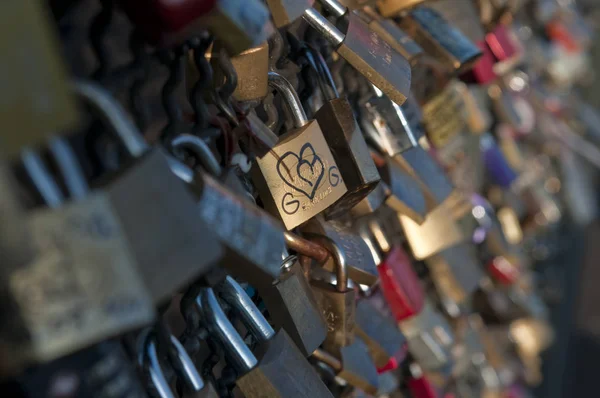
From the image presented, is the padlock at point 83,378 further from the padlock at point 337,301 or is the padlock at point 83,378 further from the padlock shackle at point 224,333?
the padlock at point 337,301

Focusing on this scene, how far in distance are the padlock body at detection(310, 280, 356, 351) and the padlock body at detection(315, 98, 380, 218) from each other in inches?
4.2

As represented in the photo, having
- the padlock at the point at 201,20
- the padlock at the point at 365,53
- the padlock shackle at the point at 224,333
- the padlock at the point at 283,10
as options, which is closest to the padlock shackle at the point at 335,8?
the padlock at the point at 365,53

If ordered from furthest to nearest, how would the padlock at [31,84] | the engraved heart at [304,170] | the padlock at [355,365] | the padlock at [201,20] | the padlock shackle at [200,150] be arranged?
the padlock at [355,365] → the engraved heart at [304,170] → the padlock shackle at [200,150] → the padlock at [201,20] → the padlock at [31,84]

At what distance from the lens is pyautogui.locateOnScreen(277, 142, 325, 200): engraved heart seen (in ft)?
2.36

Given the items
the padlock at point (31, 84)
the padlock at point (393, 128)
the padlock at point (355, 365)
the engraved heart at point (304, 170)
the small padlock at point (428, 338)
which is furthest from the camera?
the small padlock at point (428, 338)

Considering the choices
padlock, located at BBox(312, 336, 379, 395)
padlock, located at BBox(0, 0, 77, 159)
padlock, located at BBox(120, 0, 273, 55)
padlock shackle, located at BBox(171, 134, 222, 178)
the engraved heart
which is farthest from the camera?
padlock, located at BBox(312, 336, 379, 395)

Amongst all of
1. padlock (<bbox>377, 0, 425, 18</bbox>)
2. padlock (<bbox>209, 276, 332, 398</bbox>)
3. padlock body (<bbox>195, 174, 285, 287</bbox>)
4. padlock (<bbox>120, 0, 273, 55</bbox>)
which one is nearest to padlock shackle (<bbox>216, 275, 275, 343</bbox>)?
padlock (<bbox>209, 276, 332, 398</bbox>)

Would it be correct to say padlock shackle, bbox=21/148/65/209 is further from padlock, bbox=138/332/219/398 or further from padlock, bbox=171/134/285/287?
padlock, bbox=138/332/219/398

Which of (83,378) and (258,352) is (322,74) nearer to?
(258,352)

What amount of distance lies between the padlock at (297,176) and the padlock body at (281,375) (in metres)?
0.13

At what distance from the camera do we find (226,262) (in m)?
0.56

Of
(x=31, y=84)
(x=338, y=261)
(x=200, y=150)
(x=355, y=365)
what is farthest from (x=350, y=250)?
(x=31, y=84)

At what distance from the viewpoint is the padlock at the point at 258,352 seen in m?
0.63

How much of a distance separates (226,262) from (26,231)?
0.61ft
